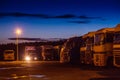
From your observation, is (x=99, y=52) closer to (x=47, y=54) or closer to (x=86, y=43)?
(x=86, y=43)

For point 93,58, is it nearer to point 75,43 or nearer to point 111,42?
point 111,42

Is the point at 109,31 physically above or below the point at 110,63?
above

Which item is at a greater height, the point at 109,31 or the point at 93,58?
the point at 109,31

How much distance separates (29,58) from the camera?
74.0 m

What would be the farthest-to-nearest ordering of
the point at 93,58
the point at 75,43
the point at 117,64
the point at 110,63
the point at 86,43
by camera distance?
the point at 75,43, the point at 86,43, the point at 93,58, the point at 110,63, the point at 117,64

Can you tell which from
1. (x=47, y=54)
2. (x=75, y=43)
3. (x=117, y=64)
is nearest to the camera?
(x=117, y=64)

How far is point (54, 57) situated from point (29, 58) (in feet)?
15.5

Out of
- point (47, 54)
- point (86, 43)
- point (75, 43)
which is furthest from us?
point (47, 54)

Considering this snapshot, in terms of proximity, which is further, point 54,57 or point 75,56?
point 54,57

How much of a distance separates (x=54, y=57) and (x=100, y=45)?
40.2 m

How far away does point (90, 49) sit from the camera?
38156 mm

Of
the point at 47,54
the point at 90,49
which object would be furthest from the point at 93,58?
the point at 47,54

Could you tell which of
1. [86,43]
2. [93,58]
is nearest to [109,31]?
[93,58]

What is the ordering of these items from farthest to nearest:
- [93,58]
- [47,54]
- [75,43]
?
[47,54], [75,43], [93,58]
